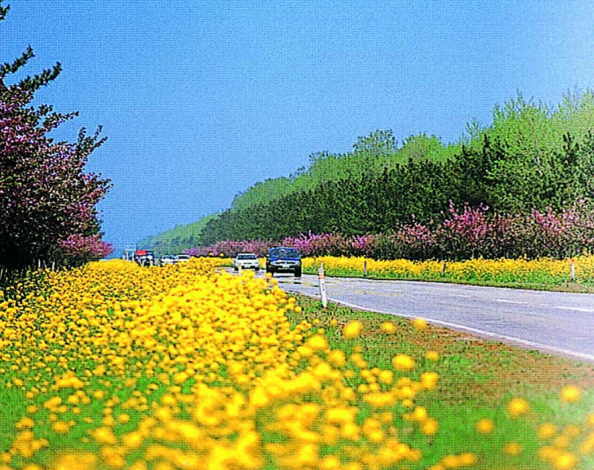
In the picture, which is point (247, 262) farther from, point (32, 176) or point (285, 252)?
point (32, 176)

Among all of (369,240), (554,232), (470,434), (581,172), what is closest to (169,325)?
(470,434)

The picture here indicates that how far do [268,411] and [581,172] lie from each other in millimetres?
39901

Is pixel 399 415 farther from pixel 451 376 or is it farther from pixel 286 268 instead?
pixel 286 268

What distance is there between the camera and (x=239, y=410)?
234 inches

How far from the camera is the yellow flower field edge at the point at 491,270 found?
35031 mm

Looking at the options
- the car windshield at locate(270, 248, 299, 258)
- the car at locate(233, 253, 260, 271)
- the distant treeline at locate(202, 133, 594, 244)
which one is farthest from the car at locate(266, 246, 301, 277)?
the car at locate(233, 253, 260, 271)

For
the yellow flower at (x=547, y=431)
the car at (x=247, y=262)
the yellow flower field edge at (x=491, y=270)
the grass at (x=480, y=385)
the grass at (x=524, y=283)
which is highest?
the car at (x=247, y=262)

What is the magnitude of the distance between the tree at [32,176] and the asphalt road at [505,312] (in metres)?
7.44

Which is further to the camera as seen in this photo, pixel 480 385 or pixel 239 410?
pixel 480 385

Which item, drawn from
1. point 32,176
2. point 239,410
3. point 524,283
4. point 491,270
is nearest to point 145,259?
point 491,270

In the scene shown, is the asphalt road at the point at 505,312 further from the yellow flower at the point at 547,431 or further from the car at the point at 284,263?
the car at the point at 284,263

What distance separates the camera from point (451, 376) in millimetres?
10688

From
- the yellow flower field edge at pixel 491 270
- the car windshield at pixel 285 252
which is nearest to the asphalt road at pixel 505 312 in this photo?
the yellow flower field edge at pixel 491 270

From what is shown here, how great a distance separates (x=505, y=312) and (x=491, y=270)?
Answer: 1901 cm
